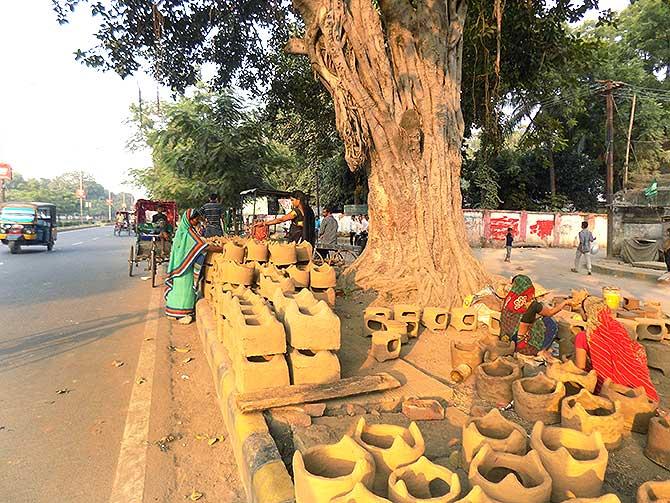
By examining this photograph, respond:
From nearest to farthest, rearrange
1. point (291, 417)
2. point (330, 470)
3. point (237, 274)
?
point (330, 470) → point (291, 417) → point (237, 274)

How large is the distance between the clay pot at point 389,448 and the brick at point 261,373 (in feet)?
3.54

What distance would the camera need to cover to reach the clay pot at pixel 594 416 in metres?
2.46

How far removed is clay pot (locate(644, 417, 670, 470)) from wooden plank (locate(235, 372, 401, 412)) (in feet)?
5.09

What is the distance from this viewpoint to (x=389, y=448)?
192 cm

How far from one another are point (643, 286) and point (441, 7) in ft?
30.1

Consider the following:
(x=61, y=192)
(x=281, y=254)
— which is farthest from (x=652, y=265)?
(x=61, y=192)

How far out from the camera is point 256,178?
15750 mm

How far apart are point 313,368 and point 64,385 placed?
265 cm

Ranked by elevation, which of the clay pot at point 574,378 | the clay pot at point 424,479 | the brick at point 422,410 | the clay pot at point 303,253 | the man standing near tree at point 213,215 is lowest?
the brick at point 422,410

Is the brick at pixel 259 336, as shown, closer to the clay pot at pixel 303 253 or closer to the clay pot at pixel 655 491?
the clay pot at pixel 655 491

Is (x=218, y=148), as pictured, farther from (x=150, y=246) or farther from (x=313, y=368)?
(x=313, y=368)

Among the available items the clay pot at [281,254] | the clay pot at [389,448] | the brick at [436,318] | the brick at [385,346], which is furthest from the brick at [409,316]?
the clay pot at [389,448]

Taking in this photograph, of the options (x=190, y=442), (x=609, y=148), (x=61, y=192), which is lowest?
(x=190, y=442)

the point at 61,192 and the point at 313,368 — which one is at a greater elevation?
the point at 61,192
